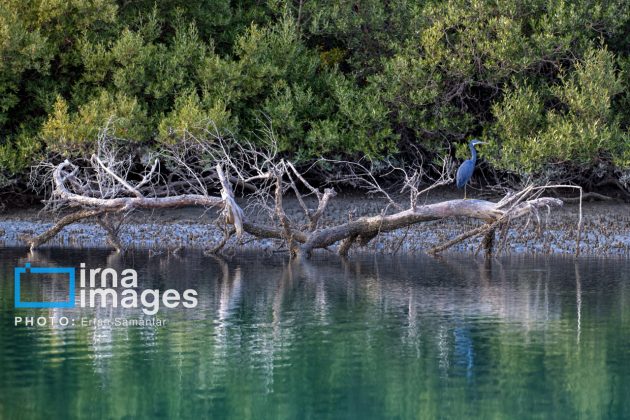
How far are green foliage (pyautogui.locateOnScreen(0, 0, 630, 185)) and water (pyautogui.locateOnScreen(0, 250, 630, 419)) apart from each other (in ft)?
19.5

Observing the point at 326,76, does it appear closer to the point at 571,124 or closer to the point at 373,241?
the point at 373,241

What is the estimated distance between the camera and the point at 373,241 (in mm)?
21750

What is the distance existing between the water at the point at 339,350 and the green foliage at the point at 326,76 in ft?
19.5

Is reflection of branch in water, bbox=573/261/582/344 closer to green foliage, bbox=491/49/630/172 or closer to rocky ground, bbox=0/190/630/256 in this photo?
rocky ground, bbox=0/190/630/256

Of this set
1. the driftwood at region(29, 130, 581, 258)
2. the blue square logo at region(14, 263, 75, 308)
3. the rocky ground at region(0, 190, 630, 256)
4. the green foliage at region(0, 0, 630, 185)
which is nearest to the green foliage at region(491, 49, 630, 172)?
the green foliage at region(0, 0, 630, 185)

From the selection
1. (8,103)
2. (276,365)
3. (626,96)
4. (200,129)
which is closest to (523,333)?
(276,365)

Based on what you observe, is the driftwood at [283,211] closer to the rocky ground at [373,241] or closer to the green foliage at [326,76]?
the rocky ground at [373,241]

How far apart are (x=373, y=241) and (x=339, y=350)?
414 inches

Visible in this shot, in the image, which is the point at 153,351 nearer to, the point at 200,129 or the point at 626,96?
the point at 200,129

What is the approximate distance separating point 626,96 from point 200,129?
9324 mm

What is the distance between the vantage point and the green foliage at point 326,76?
74.4 feet

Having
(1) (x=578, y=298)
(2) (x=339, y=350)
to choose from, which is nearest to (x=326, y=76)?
(1) (x=578, y=298)

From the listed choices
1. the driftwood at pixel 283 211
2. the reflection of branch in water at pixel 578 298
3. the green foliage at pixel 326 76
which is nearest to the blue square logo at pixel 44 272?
the driftwood at pixel 283 211

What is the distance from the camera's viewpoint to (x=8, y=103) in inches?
916
